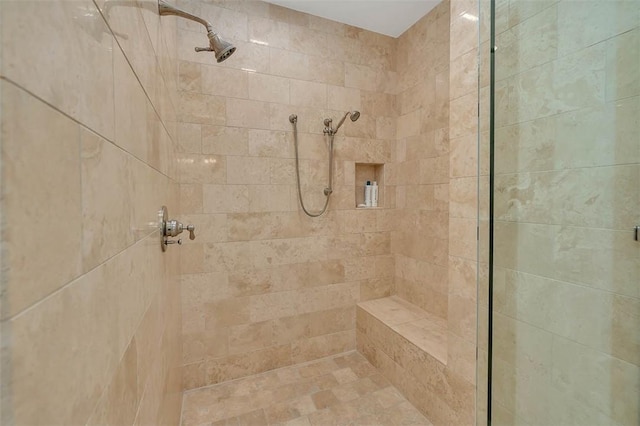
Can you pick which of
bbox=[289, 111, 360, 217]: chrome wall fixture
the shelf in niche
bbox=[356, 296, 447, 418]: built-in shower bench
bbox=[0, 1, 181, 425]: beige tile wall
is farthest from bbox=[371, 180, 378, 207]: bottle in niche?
bbox=[0, 1, 181, 425]: beige tile wall

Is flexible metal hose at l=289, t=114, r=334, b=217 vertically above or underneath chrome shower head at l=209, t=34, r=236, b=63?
underneath

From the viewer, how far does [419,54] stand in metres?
2.18

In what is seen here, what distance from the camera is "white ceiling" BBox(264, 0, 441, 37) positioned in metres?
1.95

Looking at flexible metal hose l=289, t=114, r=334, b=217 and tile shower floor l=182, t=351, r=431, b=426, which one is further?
flexible metal hose l=289, t=114, r=334, b=217

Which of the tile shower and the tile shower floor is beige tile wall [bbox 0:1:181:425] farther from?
the tile shower floor

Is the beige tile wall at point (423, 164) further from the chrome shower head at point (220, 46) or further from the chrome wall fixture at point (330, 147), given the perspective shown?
the chrome shower head at point (220, 46)

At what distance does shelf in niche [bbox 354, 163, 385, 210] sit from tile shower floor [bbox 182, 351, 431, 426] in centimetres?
134

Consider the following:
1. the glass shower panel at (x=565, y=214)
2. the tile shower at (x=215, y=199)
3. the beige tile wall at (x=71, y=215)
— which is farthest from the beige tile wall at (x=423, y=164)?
the beige tile wall at (x=71, y=215)

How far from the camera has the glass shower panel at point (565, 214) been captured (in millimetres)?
878

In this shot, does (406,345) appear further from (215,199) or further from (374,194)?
(215,199)

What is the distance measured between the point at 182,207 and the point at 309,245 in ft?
3.05

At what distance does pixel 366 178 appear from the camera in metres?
2.44

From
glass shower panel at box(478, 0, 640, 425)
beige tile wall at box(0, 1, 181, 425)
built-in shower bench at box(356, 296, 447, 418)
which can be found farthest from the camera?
built-in shower bench at box(356, 296, 447, 418)

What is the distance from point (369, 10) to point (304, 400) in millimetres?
2748
